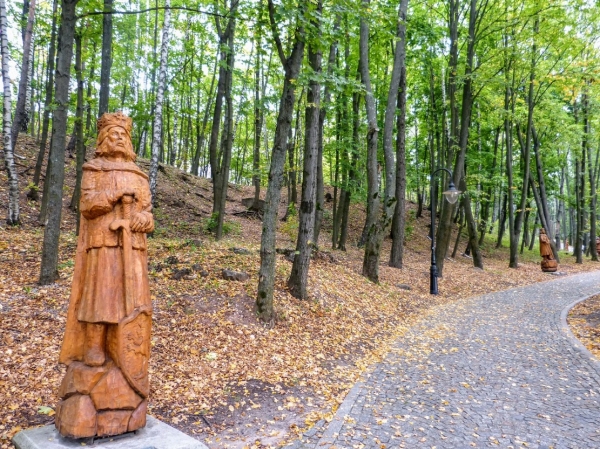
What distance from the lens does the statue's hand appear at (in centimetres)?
385

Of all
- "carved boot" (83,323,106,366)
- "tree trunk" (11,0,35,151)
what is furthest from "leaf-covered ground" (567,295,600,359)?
"tree trunk" (11,0,35,151)

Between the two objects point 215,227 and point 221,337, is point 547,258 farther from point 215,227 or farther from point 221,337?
point 221,337

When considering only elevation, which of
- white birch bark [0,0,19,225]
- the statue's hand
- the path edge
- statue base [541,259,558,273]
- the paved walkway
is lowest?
the paved walkway

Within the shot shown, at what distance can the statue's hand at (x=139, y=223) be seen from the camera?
3.85 meters

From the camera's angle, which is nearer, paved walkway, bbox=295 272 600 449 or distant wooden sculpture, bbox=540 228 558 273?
paved walkway, bbox=295 272 600 449

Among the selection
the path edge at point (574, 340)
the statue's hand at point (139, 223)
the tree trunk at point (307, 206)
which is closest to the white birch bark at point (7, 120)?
the tree trunk at point (307, 206)

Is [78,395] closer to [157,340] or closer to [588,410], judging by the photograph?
[157,340]

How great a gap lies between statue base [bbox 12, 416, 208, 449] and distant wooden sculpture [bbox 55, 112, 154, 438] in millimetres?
80

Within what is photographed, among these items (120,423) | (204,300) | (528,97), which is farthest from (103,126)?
(528,97)

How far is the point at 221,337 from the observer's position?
6711mm

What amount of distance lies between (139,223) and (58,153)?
460 cm

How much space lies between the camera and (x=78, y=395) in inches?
142

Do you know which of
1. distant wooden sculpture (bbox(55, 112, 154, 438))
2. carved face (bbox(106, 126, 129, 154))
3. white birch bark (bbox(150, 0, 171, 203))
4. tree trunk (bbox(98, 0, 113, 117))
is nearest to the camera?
distant wooden sculpture (bbox(55, 112, 154, 438))

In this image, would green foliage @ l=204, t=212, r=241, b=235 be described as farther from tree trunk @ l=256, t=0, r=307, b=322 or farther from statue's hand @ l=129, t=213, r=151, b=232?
statue's hand @ l=129, t=213, r=151, b=232
